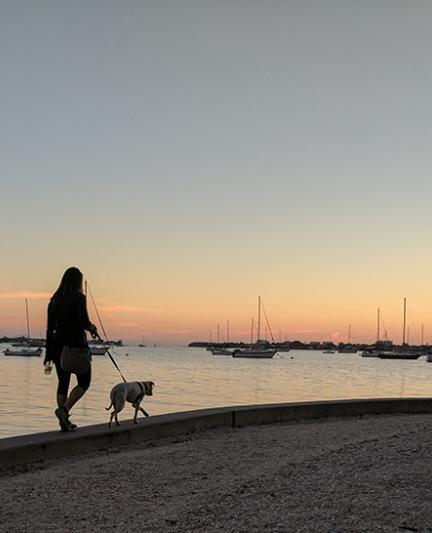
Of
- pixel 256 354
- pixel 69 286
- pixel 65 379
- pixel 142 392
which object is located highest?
pixel 69 286

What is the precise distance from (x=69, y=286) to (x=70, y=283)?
37mm

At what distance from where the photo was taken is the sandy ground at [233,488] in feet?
16.3

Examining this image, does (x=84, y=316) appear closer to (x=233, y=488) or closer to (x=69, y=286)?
(x=69, y=286)

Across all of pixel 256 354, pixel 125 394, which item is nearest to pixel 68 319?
pixel 125 394

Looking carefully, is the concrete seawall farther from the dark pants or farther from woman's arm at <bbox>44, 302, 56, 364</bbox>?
woman's arm at <bbox>44, 302, 56, 364</bbox>

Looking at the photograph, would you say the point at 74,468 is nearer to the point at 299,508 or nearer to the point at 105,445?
the point at 105,445

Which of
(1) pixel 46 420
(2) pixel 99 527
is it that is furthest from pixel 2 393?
(2) pixel 99 527

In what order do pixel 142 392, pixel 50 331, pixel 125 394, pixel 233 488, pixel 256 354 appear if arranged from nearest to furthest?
pixel 233 488, pixel 50 331, pixel 125 394, pixel 142 392, pixel 256 354

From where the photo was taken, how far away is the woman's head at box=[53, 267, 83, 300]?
26.5 ft

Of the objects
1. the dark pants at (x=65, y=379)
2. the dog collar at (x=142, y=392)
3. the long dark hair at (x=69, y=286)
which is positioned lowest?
the dog collar at (x=142, y=392)

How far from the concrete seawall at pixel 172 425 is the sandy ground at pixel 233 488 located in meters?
0.20

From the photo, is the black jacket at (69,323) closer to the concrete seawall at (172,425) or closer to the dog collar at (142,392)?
the concrete seawall at (172,425)

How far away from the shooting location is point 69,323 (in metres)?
8.09

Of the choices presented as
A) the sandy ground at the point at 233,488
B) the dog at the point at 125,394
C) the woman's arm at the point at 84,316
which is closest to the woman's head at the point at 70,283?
the woman's arm at the point at 84,316
